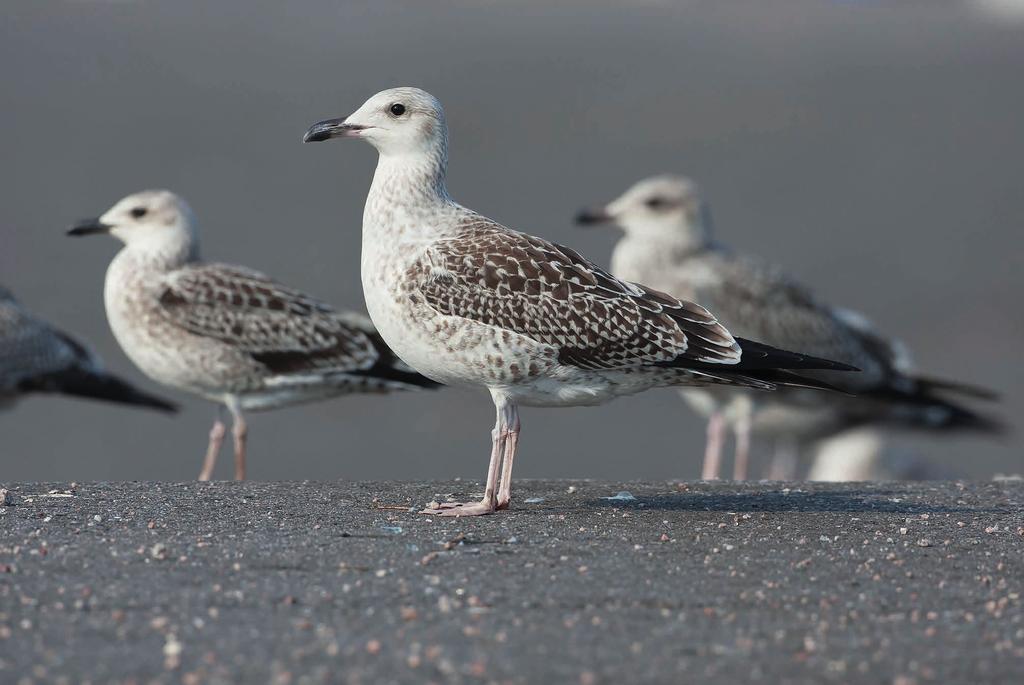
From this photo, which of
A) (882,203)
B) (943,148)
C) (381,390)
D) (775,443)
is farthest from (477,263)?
(943,148)

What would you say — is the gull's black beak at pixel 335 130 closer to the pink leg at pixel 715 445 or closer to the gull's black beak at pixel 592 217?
the pink leg at pixel 715 445

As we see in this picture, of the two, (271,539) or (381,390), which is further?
(381,390)

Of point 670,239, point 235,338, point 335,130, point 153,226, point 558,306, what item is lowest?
point 235,338

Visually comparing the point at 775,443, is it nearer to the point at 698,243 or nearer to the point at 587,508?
the point at 698,243

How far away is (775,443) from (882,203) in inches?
305

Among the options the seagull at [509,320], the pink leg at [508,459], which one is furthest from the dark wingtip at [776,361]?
the pink leg at [508,459]

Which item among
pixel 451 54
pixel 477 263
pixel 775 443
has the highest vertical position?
pixel 451 54

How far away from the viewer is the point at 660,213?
497 inches

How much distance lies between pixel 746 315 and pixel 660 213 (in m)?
1.10

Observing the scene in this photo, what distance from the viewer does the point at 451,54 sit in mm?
24312

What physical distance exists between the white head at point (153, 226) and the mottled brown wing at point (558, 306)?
3.95 m

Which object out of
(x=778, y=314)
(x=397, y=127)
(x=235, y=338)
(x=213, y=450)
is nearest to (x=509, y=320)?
(x=397, y=127)

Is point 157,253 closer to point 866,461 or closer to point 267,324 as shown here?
point 267,324

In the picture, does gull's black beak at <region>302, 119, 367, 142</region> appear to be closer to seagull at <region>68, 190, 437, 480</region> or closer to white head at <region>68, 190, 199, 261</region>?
seagull at <region>68, 190, 437, 480</region>
